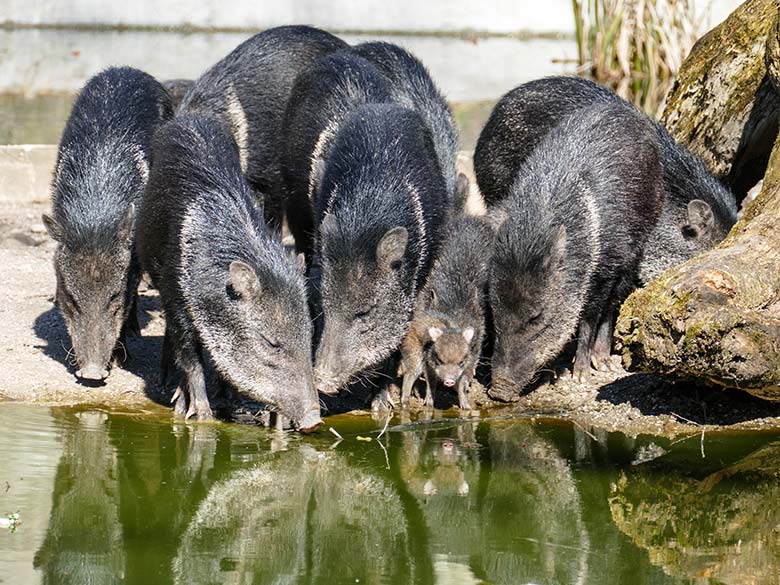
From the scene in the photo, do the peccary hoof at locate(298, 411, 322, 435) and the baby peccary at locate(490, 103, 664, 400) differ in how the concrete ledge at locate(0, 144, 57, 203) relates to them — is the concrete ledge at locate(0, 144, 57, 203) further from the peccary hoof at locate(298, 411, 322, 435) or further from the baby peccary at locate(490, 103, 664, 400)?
the peccary hoof at locate(298, 411, 322, 435)

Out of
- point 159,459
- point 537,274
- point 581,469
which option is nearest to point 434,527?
point 581,469

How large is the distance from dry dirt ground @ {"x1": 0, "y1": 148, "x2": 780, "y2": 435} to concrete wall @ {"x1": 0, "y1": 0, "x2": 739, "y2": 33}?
11.5 meters

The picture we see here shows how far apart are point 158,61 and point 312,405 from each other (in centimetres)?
1139

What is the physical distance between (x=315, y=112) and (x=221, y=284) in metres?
1.84

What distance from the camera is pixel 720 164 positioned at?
26.6 feet

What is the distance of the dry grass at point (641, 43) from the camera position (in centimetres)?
1060

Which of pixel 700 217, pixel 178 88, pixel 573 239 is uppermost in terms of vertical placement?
pixel 178 88

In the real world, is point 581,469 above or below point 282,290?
below

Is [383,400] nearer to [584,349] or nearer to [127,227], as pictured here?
[584,349]

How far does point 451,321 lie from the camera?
657cm

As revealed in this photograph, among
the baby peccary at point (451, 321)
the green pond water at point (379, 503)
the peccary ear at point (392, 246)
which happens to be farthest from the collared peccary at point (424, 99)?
the green pond water at point (379, 503)

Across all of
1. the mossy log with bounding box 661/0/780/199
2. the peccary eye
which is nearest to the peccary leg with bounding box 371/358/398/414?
the peccary eye

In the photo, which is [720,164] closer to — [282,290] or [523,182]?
[523,182]

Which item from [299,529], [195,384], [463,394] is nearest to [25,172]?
[195,384]
